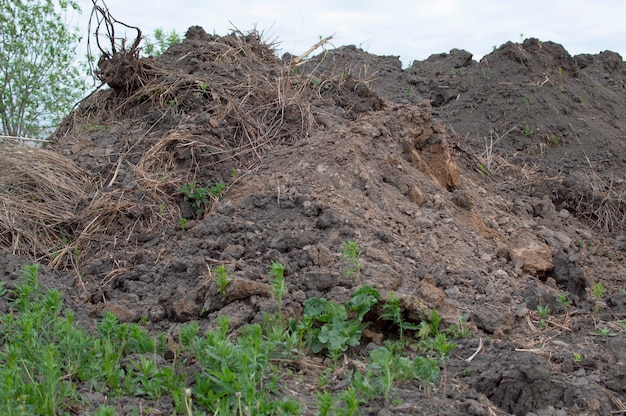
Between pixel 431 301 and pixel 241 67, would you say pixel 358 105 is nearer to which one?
pixel 241 67

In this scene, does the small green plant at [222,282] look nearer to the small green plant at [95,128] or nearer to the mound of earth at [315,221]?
the mound of earth at [315,221]

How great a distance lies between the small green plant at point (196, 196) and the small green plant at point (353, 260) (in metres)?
1.36

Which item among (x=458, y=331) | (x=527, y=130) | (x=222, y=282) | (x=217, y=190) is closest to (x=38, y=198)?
(x=217, y=190)

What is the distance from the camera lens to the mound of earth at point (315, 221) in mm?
3578

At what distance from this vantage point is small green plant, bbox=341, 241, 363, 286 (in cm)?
379

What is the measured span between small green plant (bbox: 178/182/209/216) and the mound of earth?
0.03 metres

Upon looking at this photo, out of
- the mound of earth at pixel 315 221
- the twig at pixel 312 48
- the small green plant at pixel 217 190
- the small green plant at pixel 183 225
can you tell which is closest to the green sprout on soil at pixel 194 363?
the mound of earth at pixel 315 221

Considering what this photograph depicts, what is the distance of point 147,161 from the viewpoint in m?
5.30

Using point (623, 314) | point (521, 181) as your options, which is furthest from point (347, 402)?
point (521, 181)

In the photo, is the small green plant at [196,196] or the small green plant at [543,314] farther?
the small green plant at [196,196]

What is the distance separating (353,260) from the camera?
12.6 ft

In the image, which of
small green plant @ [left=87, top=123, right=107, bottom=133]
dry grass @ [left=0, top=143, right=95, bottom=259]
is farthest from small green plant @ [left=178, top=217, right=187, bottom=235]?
small green plant @ [left=87, top=123, right=107, bottom=133]

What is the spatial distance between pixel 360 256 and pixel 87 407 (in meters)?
1.72

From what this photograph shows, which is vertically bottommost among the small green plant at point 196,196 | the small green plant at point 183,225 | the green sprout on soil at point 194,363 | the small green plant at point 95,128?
the green sprout on soil at point 194,363
